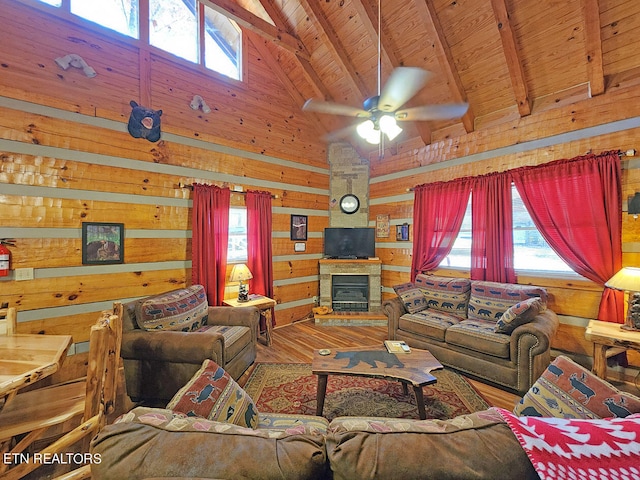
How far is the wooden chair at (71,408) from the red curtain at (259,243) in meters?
2.68

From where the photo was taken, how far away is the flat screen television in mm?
5367

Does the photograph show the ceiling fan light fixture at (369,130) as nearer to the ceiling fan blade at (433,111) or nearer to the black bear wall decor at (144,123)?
the ceiling fan blade at (433,111)

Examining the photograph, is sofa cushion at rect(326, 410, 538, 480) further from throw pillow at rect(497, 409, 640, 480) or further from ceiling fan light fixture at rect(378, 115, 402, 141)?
ceiling fan light fixture at rect(378, 115, 402, 141)

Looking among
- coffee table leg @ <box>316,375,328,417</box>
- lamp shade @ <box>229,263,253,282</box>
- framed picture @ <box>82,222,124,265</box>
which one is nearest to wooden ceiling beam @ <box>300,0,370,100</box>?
lamp shade @ <box>229,263,253,282</box>

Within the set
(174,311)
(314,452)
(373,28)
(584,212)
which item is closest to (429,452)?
(314,452)

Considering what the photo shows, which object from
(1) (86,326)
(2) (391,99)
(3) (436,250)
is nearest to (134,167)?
(1) (86,326)

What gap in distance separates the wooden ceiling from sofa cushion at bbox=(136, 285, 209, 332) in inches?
137

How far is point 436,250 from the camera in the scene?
4508 millimetres

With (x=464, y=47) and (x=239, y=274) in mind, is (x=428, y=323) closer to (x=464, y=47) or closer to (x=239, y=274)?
(x=239, y=274)

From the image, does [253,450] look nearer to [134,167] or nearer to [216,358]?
[216,358]

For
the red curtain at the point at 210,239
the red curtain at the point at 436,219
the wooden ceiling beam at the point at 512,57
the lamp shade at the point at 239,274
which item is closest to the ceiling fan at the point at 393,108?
the wooden ceiling beam at the point at 512,57

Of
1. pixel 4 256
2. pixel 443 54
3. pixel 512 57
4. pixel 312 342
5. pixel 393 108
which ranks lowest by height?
pixel 312 342

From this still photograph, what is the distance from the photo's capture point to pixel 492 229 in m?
3.88

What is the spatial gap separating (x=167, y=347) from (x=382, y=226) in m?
4.04
